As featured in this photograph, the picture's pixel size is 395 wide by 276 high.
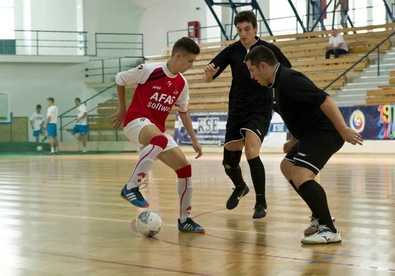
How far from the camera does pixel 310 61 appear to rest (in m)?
22.8

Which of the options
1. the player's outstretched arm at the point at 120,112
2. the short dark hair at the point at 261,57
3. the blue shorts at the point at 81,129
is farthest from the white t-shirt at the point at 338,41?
the short dark hair at the point at 261,57

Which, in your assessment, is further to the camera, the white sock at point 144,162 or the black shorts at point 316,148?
the white sock at point 144,162

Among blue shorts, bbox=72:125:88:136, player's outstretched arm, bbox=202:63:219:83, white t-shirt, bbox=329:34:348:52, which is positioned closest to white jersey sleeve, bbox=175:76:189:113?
player's outstretched arm, bbox=202:63:219:83

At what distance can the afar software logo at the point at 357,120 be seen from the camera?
1912 centimetres

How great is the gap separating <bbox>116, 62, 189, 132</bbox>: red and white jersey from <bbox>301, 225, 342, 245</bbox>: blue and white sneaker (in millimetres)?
1833

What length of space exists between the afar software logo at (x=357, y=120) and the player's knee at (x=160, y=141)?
563 inches

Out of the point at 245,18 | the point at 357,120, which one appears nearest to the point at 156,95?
the point at 245,18

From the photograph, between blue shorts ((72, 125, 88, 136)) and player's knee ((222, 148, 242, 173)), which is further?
blue shorts ((72, 125, 88, 136))

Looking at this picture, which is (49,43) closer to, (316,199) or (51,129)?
(51,129)

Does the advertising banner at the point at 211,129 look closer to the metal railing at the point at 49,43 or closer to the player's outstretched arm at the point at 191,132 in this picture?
the metal railing at the point at 49,43

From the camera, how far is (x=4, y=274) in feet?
12.4

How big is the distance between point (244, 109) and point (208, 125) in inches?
636

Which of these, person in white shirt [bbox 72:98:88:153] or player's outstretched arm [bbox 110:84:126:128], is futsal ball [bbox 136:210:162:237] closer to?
player's outstretched arm [bbox 110:84:126:128]

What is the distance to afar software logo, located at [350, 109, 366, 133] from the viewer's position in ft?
62.7
